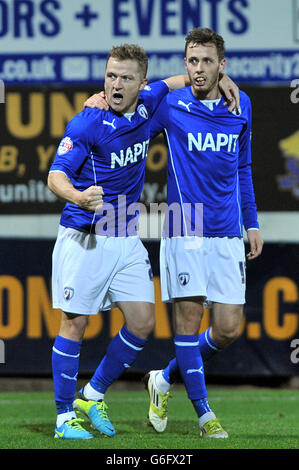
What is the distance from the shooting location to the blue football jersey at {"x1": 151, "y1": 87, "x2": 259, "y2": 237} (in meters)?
5.27

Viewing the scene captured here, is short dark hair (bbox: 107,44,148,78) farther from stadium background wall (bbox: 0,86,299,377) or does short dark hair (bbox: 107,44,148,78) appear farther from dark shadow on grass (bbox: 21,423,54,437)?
stadium background wall (bbox: 0,86,299,377)

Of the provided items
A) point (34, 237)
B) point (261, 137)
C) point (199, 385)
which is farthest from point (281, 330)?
point (199, 385)

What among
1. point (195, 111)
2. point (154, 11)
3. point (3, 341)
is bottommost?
point (3, 341)

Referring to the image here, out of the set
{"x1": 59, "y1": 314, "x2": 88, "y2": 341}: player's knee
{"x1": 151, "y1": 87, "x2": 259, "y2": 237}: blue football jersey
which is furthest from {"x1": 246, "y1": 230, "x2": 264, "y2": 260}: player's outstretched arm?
{"x1": 59, "y1": 314, "x2": 88, "y2": 341}: player's knee

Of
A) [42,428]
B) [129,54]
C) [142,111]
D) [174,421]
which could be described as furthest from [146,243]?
[129,54]

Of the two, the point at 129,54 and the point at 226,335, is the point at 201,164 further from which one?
the point at 226,335

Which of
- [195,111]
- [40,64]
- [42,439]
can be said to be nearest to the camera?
[42,439]

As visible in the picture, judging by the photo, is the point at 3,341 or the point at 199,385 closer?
the point at 199,385

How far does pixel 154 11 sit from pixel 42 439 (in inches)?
208

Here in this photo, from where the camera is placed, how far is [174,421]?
6.16 metres

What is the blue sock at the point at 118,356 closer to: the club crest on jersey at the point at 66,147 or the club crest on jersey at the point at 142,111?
the club crest on jersey at the point at 66,147

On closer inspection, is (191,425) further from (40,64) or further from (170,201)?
(40,64)
